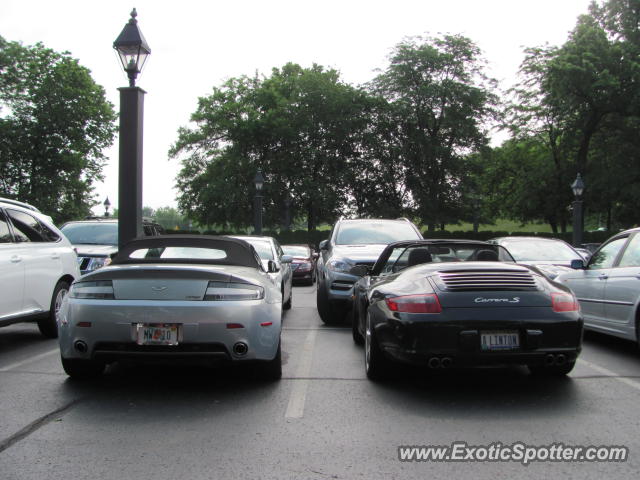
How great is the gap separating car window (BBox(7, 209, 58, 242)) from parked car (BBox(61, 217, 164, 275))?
3230mm

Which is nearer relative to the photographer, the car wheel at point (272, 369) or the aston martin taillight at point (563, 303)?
the aston martin taillight at point (563, 303)

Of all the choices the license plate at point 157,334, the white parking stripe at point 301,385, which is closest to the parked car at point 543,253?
the white parking stripe at point 301,385

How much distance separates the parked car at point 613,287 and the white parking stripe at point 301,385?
141 inches

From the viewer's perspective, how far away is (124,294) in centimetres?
516

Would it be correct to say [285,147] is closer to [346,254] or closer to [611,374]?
[346,254]

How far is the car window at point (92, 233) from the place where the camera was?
1326 centimetres

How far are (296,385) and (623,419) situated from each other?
263cm

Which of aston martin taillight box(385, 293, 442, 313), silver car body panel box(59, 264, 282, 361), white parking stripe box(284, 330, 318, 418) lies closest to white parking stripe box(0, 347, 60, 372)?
silver car body panel box(59, 264, 282, 361)

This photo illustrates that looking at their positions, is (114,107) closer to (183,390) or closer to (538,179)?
(538,179)

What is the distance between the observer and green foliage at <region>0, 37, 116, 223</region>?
4088 cm

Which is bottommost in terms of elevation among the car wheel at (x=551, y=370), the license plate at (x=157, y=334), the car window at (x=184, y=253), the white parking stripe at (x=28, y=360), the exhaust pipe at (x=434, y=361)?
the white parking stripe at (x=28, y=360)

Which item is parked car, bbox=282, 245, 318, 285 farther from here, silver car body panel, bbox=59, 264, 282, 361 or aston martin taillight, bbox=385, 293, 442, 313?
aston martin taillight, bbox=385, 293, 442, 313

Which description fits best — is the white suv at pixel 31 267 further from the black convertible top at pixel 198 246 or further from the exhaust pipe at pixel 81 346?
the exhaust pipe at pixel 81 346

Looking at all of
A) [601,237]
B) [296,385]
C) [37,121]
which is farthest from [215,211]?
[296,385]
